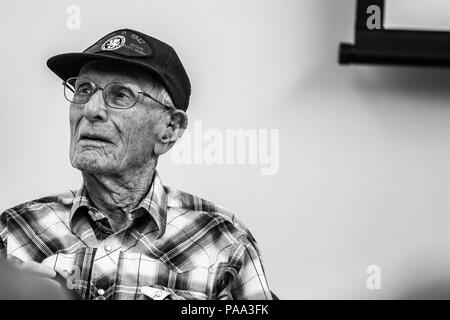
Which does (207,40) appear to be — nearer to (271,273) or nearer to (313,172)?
(313,172)

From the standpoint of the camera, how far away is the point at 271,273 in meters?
1.86

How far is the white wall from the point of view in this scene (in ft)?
6.03

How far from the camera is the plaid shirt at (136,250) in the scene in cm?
173

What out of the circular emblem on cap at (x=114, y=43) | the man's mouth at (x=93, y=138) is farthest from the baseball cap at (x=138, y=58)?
the man's mouth at (x=93, y=138)

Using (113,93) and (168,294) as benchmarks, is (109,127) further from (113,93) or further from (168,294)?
(168,294)

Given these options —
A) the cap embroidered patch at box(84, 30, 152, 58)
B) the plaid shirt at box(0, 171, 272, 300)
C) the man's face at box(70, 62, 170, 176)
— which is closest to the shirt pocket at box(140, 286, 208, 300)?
the plaid shirt at box(0, 171, 272, 300)

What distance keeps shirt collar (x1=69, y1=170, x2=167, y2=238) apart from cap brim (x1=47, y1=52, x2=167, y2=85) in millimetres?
250

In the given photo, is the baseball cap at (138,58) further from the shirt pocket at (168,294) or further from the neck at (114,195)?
the shirt pocket at (168,294)

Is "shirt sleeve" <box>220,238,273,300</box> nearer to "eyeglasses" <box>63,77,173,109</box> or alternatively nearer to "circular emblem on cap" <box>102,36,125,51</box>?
"eyeglasses" <box>63,77,173,109</box>

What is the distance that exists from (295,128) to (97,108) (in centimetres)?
48

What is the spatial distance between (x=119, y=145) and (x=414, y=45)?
74 cm

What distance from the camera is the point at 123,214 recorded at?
176cm

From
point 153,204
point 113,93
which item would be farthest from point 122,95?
point 153,204

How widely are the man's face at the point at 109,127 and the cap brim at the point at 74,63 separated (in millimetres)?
18
